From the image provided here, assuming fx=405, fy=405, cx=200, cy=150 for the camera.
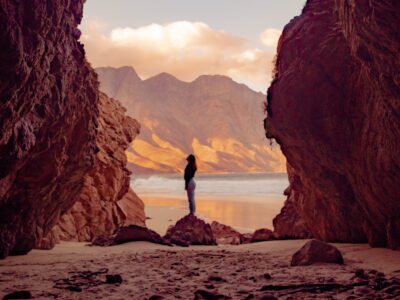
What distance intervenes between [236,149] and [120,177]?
134m

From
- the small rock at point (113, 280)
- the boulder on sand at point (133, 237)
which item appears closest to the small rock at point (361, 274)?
the small rock at point (113, 280)

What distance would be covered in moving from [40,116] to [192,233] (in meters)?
5.92

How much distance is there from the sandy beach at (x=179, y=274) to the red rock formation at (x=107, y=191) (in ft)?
19.5

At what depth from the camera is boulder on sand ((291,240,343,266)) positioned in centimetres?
547

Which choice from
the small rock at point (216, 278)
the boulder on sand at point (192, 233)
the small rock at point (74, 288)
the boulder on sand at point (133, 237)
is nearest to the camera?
the small rock at point (74, 288)

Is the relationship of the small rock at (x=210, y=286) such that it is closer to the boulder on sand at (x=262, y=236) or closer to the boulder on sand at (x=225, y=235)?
the boulder on sand at (x=262, y=236)

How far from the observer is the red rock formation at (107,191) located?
13.2 metres

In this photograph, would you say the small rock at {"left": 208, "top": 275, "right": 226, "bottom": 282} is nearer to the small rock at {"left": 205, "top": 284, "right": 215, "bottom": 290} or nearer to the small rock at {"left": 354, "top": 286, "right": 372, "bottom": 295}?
the small rock at {"left": 205, "top": 284, "right": 215, "bottom": 290}

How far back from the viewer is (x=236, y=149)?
148 m

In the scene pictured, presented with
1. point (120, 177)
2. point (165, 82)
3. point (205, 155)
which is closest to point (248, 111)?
point (165, 82)

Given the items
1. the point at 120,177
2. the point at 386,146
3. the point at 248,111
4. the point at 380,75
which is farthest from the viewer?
the point at 248,111

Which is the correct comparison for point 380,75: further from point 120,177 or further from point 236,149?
point 236,149

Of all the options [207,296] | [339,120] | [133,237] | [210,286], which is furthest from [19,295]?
[133,237]

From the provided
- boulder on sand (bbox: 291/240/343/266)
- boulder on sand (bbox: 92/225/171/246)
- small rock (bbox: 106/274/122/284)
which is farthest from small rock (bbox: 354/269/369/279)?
boulder on sand (bbox: 92/225/171/246)
